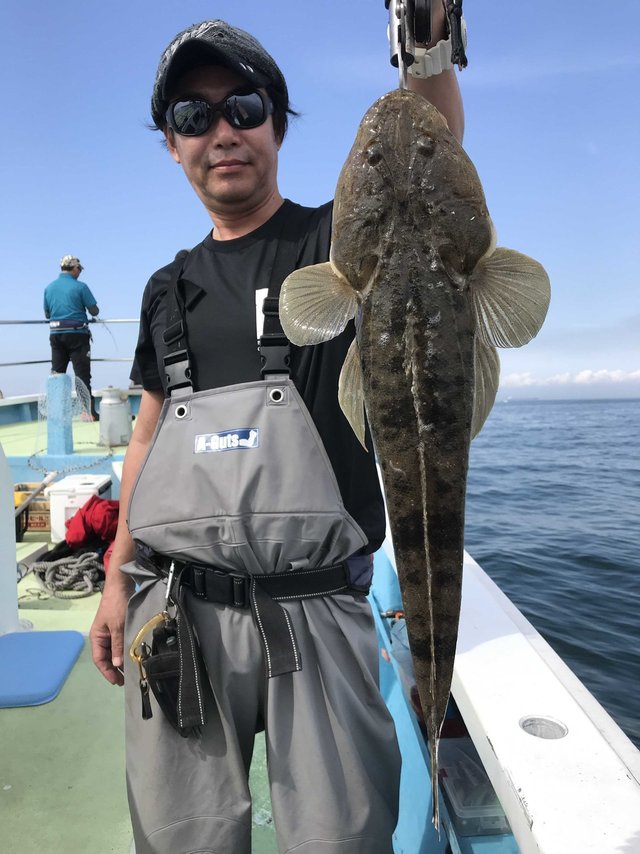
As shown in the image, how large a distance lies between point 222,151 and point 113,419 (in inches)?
369

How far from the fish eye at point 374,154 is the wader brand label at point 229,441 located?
3.08 feet

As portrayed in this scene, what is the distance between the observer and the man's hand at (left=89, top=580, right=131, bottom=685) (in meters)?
2.50

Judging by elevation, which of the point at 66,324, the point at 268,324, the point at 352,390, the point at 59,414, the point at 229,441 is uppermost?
the point at 66,324

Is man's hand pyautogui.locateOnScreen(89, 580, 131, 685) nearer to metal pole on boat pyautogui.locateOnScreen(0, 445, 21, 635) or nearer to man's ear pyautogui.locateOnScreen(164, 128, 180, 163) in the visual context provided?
man's ear pyautogui.locateOnScreen(164, 128, 180, 163)

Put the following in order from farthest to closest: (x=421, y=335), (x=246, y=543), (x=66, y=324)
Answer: (x=66, y=324)
(x=246, y=543)
(x=421, y=335)

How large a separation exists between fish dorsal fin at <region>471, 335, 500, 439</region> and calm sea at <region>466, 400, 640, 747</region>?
371mm

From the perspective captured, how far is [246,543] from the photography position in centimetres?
205

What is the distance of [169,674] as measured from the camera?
206cm

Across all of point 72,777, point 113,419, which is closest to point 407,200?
point 72,777

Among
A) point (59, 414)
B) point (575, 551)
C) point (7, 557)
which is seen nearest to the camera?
point (7, 557)

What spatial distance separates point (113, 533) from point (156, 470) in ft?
16.8

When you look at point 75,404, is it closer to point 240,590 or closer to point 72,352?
point 72,352

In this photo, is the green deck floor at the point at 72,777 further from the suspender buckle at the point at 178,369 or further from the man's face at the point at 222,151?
the man's face at the point at 222,151

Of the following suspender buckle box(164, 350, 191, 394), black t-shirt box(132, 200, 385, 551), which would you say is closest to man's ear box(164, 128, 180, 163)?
black t-shirt box(132, 200, 385, 551)
